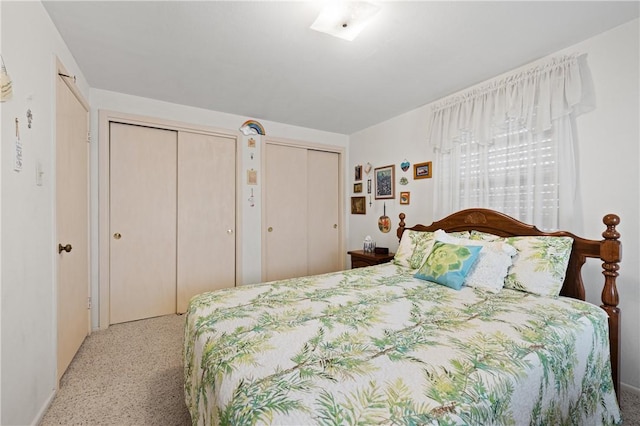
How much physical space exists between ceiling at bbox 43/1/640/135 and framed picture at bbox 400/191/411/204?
3.29 ft

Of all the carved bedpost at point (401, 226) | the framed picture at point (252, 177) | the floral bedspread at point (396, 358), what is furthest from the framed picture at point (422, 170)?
the framed picture at point (252, 177)

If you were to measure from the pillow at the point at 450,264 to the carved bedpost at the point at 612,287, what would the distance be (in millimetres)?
657

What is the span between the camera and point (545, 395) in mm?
1137

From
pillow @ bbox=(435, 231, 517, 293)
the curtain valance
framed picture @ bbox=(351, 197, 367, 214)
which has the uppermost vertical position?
the curtain valance

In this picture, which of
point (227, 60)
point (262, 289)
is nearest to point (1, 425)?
point (262, 289)

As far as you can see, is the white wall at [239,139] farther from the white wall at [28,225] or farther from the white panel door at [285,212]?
the white wall at [28,225]

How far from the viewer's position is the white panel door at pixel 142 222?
2.92 metres

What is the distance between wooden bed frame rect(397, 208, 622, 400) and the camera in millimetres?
1648

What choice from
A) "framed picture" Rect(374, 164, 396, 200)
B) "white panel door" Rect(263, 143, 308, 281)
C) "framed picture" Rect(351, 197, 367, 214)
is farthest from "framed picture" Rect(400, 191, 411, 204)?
"white panel door" Rect(263, 143, 308, 281)

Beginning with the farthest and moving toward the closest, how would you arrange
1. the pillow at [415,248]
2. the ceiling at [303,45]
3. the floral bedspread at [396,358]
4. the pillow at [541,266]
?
the pillow at [415,248] < the pillow at [541,266] < the ceiling at [303,45] < the floral bedspread at [396,358]

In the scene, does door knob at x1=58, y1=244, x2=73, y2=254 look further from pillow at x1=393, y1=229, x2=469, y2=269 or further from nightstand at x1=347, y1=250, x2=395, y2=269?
nightstand at x1=347, y1=250, x2=395, y2=269

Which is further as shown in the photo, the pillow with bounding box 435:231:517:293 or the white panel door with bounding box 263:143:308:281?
the white panel door with bounding box 263:143:308:281

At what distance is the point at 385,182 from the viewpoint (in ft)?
11.9

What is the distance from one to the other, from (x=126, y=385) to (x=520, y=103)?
3.48m
